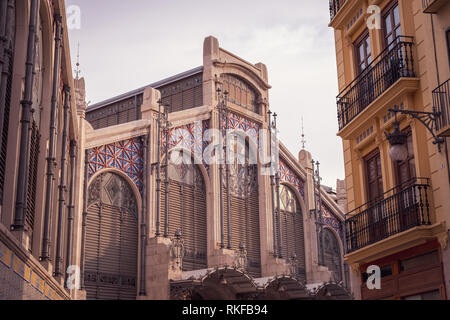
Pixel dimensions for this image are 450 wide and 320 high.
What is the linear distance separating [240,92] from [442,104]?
23.1 metres

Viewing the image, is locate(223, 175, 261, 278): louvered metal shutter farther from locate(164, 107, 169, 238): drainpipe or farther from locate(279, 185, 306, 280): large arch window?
locate(164, 107, 169, 238): drainpipe

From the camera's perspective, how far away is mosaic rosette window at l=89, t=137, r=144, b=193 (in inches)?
1148

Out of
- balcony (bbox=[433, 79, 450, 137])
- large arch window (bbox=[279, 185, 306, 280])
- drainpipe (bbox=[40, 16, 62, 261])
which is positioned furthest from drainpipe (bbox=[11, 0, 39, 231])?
large arch window (bbox=[279, 185, 306, 280])

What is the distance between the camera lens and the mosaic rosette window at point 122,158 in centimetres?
2916

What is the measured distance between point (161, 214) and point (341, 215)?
46.9ft

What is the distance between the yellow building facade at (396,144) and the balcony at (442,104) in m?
0.02

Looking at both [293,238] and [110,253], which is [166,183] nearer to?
[110,253]

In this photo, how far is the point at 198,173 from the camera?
1313 inches

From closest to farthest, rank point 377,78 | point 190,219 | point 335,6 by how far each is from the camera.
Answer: point 377,78, point 335,6, point 190,219

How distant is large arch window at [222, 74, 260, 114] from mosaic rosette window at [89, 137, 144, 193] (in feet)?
24.3

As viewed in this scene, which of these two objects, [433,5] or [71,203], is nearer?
[433,5]

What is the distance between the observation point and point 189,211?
32125 mm

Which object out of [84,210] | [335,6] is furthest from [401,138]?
[84,210]
